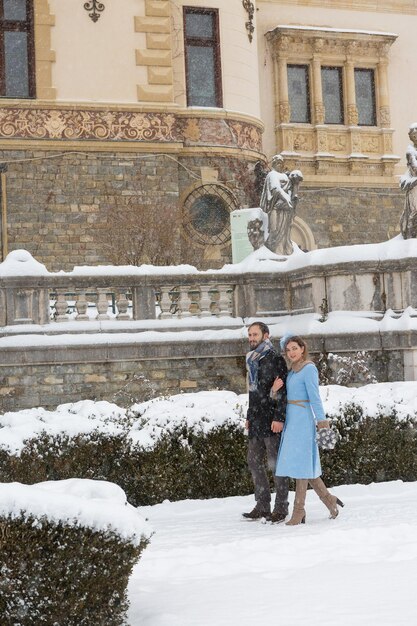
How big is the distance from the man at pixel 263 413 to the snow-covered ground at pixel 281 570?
0.30 m

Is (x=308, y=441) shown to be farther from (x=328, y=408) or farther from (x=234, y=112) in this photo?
(x=234, y=112)

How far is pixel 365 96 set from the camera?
2895 centimetres

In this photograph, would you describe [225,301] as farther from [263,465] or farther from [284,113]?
[284,113]

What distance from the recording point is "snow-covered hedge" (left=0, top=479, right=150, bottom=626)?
486 cm

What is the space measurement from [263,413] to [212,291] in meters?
6.64

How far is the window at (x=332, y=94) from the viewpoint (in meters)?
28.3

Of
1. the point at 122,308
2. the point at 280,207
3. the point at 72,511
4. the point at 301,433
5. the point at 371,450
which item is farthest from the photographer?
the point at 280,207

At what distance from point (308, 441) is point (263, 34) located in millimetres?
21626

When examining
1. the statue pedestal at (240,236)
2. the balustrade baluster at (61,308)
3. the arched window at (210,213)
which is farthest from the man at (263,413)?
the arched window at (210,213)

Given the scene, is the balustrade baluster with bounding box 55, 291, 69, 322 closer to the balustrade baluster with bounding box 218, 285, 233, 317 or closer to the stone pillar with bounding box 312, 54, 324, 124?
the balustrade baluster with bounding box 218, 285, 233, 317

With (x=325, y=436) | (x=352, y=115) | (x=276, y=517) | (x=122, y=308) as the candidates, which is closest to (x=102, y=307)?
(x=122, y=308)

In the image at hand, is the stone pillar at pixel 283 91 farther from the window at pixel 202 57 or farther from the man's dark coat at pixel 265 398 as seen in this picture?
the man's dark coat at pixel 265 398

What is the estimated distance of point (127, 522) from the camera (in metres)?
5.08

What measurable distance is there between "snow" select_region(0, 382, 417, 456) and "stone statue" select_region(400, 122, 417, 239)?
13.4 feet
